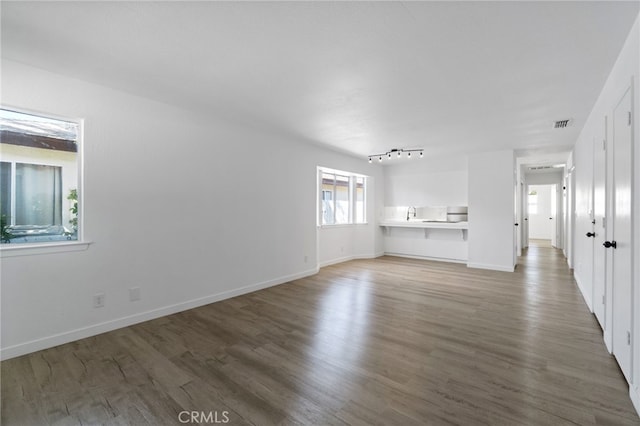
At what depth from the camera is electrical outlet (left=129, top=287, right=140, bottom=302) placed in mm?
3148

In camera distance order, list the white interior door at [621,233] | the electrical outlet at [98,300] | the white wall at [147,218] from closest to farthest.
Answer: the white interior door at [621,233] → the white wall at [147,218] → the electrical outlet at [98,300]

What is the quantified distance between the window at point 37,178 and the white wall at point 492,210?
668 cm

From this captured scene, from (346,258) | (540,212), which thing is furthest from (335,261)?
(540,212)

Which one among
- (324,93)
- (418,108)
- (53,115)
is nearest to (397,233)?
(418,108)

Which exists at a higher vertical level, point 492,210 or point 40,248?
point 492,210

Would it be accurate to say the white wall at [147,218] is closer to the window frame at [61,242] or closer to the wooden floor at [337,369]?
the window frame at [61,242]

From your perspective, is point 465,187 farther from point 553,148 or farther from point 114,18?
point 114,18

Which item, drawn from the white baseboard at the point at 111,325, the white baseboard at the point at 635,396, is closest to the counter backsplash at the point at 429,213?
the white baseboard at the point at 111,325

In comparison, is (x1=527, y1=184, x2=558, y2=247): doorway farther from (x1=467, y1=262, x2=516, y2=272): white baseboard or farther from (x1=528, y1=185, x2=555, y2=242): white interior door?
(x1=467, y1=262, x2=516, y2=272): white baseboard

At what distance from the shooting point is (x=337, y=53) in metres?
2.30

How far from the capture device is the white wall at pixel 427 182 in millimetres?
6785

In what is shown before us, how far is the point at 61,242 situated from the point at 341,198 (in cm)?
555

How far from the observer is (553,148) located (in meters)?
5.62

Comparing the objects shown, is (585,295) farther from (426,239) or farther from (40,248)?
(40,248)
